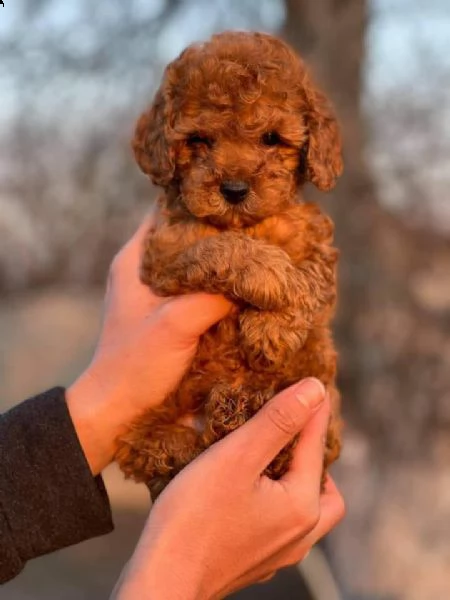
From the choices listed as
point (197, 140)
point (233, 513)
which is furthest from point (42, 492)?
point (197, 140)

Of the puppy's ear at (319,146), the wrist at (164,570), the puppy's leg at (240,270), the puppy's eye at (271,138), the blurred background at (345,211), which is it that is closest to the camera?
the wrist at (164,570)

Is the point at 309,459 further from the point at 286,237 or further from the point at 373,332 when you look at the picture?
the point at 373,332

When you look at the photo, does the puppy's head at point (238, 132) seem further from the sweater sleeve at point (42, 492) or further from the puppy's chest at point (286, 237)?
the sweater sleeve at point (42, 492)

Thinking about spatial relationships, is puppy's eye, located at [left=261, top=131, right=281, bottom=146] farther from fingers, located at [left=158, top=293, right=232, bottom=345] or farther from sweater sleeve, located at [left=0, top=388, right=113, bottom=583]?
sweater sleeve, located at [left=0, top=388, right=113, bottom=583]

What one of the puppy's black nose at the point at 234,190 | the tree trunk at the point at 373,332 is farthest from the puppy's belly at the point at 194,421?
the tree trunk at the point at 373,332

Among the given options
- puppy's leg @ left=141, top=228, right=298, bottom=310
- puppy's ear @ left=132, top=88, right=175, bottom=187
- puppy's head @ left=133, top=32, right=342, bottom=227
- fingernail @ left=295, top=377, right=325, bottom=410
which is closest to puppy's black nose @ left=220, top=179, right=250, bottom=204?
puppy's head @ left=133, top=32, right=342, bottom=227
